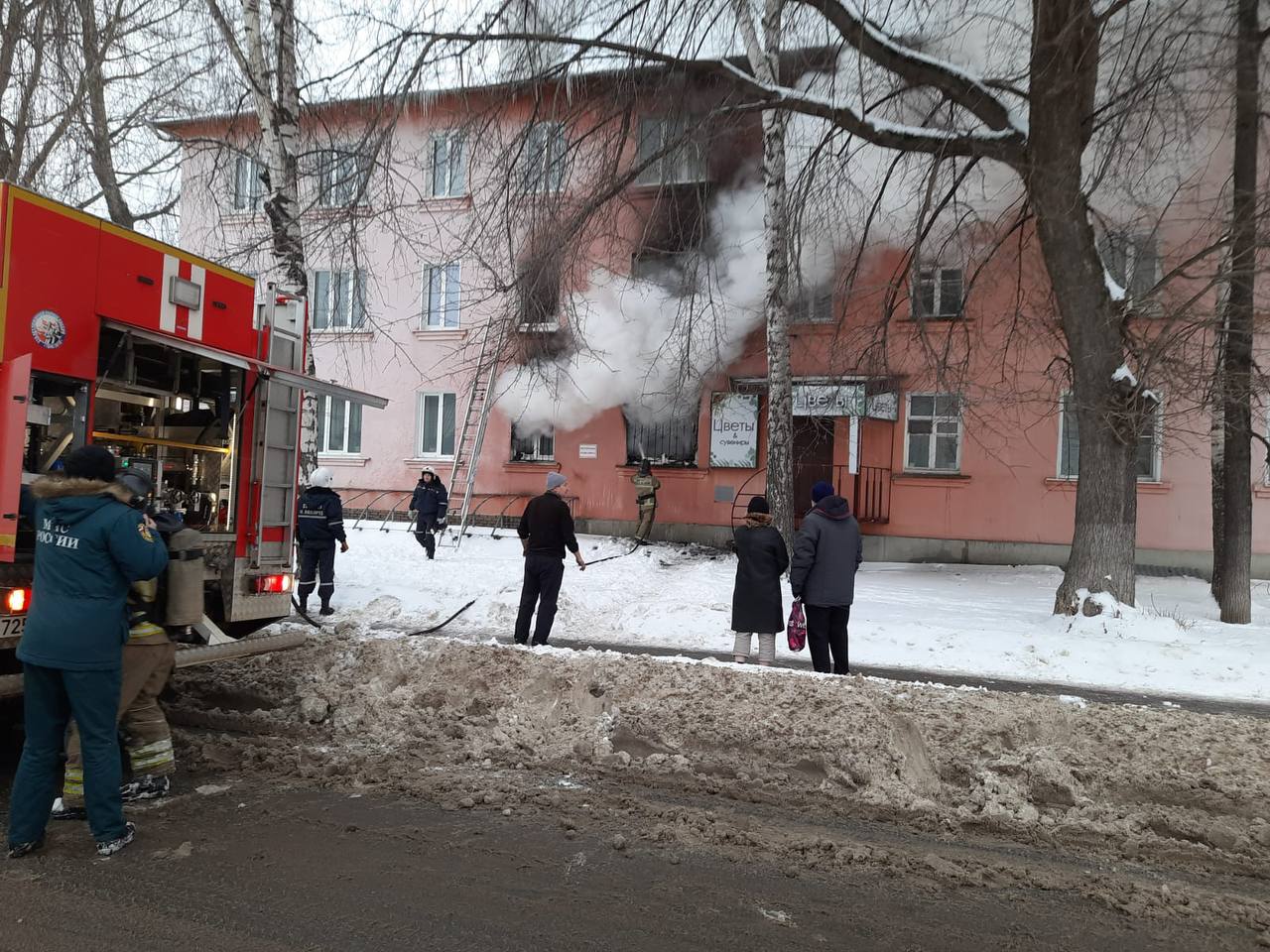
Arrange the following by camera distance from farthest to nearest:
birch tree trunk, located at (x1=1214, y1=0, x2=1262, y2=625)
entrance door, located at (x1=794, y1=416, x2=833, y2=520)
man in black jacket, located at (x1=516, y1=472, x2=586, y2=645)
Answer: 1. entrance door, located at (x1=794, y1=416, x2=833, y2=520)
2. birch tree trunk, located at (x1=1214, y1=0, x2=1262, y2=625)
3. man in black jacket, located at (x1=516, y1=472, x2=586, y2=645)

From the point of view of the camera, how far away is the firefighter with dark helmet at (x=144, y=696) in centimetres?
427

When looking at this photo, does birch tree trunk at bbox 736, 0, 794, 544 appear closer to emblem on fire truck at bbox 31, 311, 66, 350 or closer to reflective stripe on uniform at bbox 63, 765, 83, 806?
emblem on fire truck at bbox 31, 311, 66, 350

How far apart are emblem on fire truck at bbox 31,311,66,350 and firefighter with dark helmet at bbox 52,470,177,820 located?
930 millimetres

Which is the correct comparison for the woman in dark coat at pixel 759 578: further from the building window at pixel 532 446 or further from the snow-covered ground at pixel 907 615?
the building window at pixel 532 446

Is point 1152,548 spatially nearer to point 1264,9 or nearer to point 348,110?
point 1264,9

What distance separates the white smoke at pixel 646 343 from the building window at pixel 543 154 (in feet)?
19.2

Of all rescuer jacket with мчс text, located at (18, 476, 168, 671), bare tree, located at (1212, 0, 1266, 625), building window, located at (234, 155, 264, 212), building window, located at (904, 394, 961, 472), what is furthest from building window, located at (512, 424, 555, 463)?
rescuer jacket with мчс text, located at (18, 476, 168, 671)

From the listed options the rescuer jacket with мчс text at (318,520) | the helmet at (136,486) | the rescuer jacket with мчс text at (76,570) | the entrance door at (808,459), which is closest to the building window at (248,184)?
the rescuer jacket with мчс text at (318,520)

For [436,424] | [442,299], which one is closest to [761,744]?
[436,424]

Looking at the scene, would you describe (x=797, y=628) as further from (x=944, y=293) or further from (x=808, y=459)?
(x=944, y=293)

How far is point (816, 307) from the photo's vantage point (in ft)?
55.0

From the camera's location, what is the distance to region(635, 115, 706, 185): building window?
29.6 ft

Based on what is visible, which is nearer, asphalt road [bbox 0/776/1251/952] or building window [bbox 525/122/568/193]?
asphalt road [bbox 0/776/1251/952]

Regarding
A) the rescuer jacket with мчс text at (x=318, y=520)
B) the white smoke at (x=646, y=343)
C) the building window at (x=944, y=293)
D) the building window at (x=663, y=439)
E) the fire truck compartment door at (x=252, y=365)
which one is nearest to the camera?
the fire truck compartment door at (x=252, y=365)
